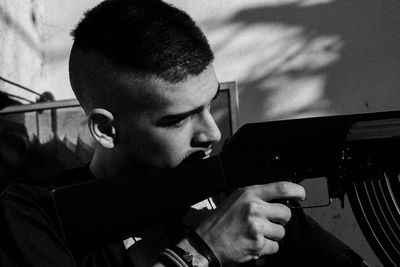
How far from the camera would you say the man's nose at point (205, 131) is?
0.74 meters

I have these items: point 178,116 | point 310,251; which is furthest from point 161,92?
point 310,251

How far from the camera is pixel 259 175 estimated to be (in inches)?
27.2

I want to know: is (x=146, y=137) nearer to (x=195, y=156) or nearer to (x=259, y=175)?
(x=195, y=156)

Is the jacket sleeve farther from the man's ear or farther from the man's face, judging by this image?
the man's ear

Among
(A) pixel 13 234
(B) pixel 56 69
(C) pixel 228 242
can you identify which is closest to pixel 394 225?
(C) pixel 228 242

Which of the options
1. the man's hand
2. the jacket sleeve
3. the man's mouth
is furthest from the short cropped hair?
the jacket sleeve

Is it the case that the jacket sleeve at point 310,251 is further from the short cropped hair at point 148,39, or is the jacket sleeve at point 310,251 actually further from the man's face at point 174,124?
the short cropped hair at point 148,39

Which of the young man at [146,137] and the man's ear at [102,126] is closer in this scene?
the young man at [146,137]

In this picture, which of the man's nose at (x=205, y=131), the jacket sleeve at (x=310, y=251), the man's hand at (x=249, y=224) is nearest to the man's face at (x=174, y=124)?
the man's nose at (x=205, y=131)

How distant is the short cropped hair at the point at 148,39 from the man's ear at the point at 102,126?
0.10 m

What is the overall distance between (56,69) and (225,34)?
0.67m

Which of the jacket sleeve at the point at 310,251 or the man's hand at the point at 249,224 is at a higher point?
the man's hand at the point at 249,224

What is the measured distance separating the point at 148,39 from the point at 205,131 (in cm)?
19

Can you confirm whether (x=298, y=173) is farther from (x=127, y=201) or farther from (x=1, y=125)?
(x=1, y=125)
